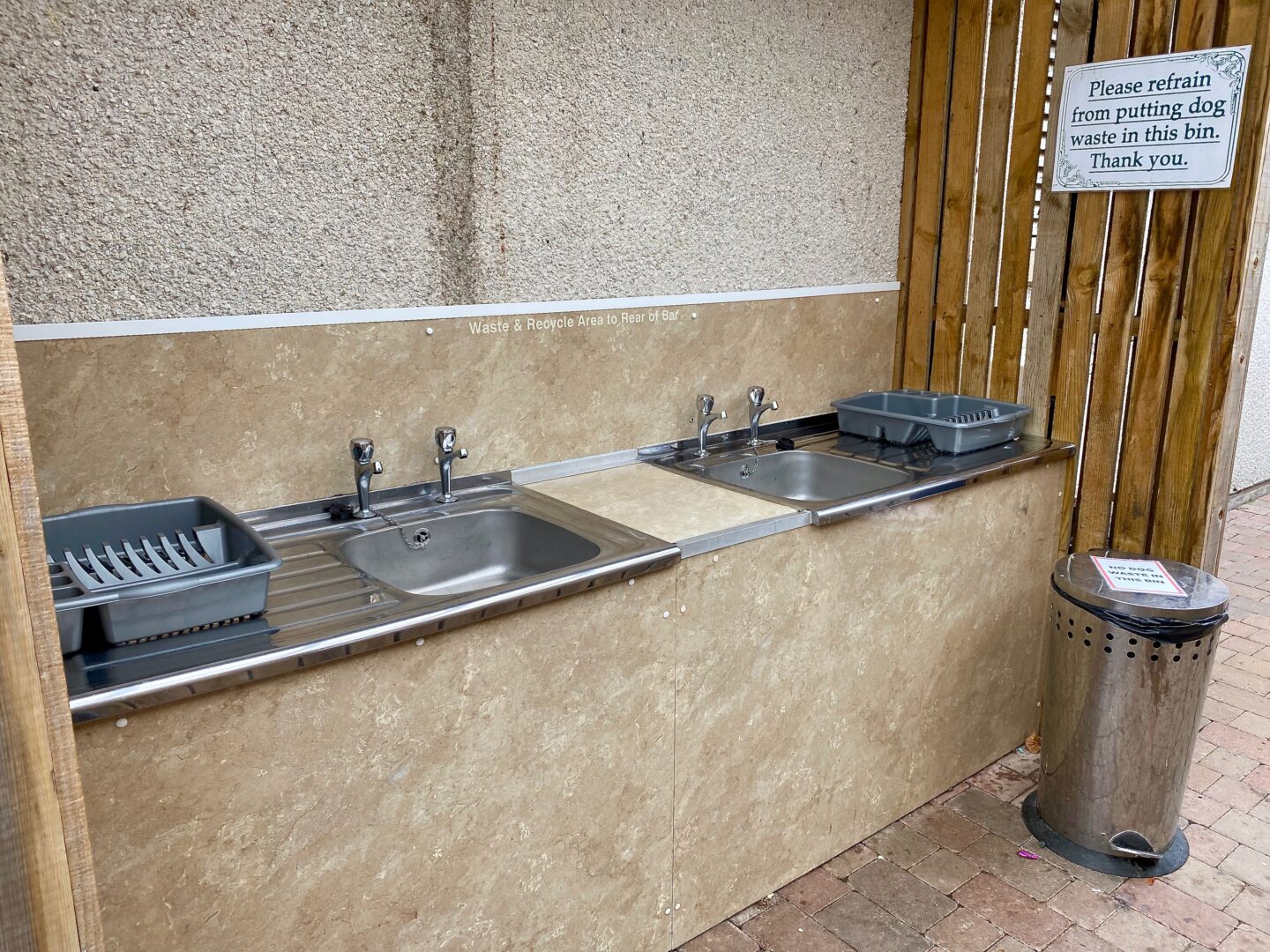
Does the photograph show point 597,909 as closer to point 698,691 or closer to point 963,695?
point 698,691

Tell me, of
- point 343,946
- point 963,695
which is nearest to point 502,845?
point 343,946

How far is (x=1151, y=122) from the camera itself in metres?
2.60

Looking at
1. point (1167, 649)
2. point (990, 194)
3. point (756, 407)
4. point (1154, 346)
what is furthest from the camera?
point (990, 194)

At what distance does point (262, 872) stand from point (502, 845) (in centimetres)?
44

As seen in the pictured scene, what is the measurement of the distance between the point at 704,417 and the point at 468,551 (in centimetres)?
84

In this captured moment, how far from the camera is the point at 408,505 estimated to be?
2.24m

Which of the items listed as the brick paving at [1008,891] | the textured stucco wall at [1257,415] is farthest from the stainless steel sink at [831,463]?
the textured stucco wall at [1257,415]

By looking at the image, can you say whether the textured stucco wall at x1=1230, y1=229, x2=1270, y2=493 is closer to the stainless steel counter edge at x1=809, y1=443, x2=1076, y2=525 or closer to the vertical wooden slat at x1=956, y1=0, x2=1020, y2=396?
the vertical wooden slat at x1=956, y1=0, x2=1020, y2=396

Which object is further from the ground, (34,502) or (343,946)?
(34,502)

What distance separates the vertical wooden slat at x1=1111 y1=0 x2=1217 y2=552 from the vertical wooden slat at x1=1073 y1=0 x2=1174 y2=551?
0.03 meters

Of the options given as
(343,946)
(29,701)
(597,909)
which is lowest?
(597,909)

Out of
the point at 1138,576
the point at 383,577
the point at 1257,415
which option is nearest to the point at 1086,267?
the point at 1138,576

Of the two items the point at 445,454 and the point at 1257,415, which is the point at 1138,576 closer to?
the point at 445,454

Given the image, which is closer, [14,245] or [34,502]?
[34,502]
